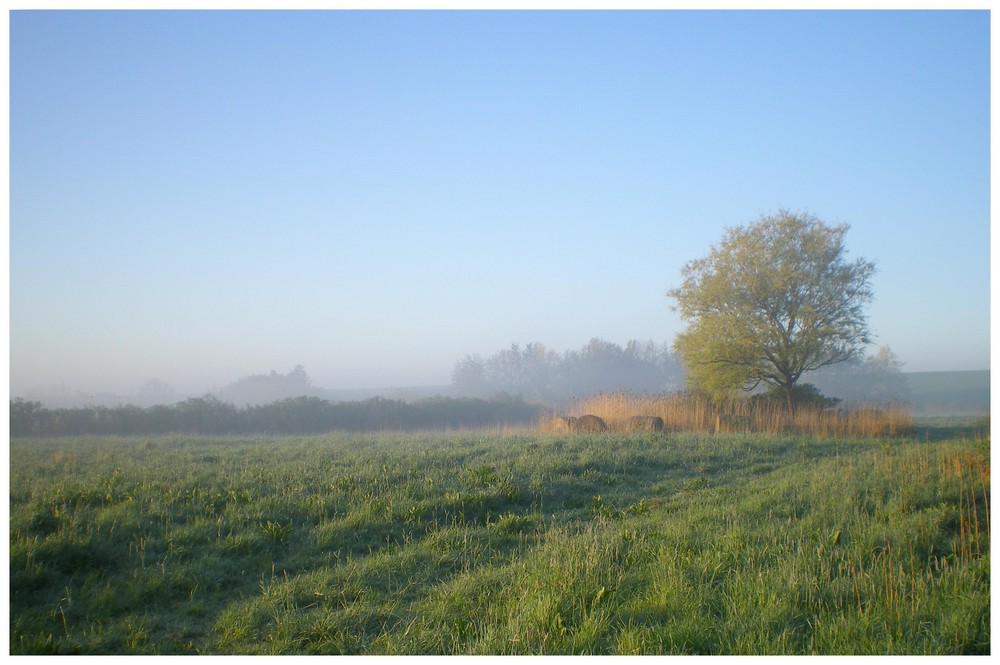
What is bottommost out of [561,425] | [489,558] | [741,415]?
[561,425]

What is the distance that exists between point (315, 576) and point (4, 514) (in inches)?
120

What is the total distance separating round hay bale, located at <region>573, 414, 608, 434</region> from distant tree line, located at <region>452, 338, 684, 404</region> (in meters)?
8.13

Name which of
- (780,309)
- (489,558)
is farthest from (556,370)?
(489,558)

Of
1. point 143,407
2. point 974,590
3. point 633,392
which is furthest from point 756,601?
point 633,392

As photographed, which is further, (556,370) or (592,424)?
(556,370)

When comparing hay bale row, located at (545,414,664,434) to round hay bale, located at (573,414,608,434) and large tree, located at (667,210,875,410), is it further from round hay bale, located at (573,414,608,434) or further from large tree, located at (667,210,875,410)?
large tree, located at (667,210,875,410)

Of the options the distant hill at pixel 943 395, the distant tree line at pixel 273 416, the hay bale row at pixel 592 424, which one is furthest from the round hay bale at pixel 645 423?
the distant hill at pixel 943 395

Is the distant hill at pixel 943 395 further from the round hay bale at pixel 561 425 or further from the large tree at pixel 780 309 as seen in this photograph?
the round hay bale at pixel 561 425

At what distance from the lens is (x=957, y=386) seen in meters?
16.6

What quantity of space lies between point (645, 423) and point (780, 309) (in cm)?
774

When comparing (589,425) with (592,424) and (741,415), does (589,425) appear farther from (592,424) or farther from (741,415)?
(741,415)

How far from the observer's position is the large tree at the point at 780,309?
24.2m

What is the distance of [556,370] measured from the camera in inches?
1272

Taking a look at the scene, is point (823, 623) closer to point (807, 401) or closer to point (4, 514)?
point (4, 514)
